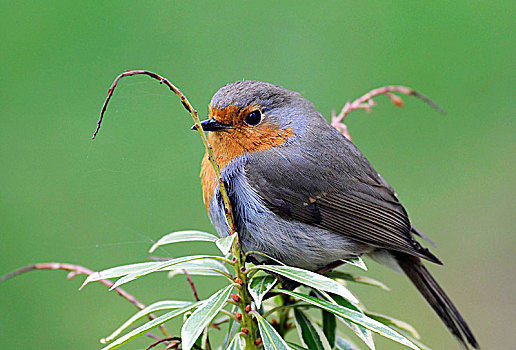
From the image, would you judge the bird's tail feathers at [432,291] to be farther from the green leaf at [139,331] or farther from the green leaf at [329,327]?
the green leaf at [139,331]

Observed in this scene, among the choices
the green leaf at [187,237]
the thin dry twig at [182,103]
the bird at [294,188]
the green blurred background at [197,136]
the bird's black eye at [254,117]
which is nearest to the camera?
the thin dry twig at [182,103]

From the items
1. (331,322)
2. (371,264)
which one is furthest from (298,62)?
(331,322)

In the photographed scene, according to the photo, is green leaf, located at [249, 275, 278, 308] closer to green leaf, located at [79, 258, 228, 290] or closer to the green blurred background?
green leaf, located at [79, 258, 228, 290]

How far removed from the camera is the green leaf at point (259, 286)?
171 centimetres

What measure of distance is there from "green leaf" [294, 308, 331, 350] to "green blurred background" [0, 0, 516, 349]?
5.75ft

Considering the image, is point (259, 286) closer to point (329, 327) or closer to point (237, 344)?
point (237, 344)

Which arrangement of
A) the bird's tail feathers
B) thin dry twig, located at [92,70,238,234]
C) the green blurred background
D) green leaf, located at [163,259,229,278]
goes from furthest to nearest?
1. the green blurred background
2. the bird's tail feathers
3. green leaf, located at [163,259,229,278]
4. thin dry twig, located at [92,70,238,234]

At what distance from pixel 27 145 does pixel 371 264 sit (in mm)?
2704

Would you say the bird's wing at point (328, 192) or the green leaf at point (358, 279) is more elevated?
the bird's wing at point (328, 192)

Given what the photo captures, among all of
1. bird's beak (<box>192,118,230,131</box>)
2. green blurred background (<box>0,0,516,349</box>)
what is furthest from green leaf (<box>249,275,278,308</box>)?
green blurred background (<box>0,0,516,349</box>)

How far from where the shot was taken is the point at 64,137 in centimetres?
457

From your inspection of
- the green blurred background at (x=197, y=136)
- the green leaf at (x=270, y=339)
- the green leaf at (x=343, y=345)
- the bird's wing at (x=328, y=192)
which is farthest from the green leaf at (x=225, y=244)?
the green blurred background at (x=197, y=136)

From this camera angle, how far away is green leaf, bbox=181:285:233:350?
5.24ft

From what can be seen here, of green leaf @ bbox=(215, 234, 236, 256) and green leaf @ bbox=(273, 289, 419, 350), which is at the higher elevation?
green leaf @ bbox=(215, 234, 236, 256)
